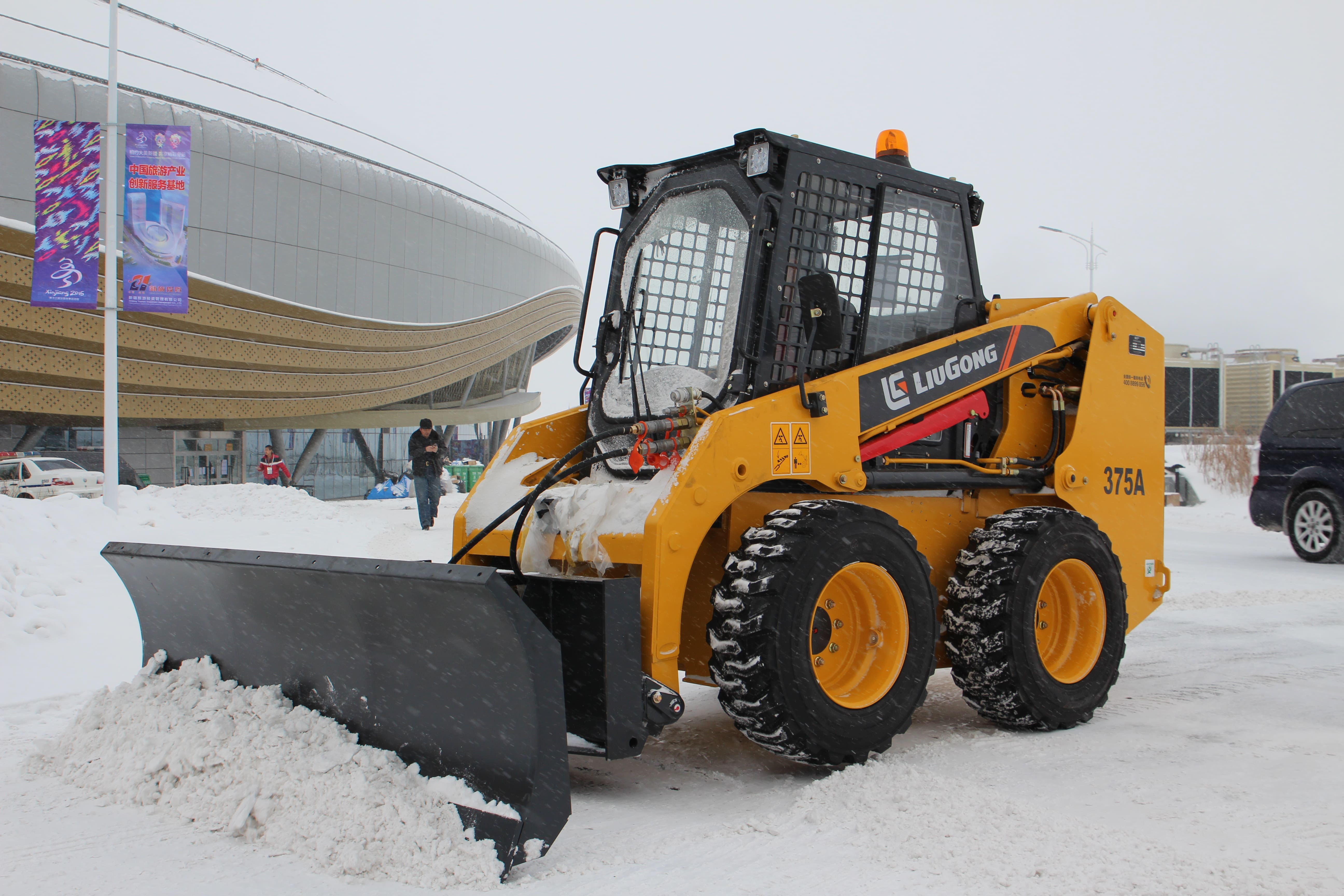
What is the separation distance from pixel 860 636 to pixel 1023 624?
0.91m

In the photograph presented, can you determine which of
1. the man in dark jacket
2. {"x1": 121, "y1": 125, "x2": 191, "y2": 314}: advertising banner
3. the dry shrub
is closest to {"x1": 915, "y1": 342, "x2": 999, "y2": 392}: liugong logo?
the man in dark jacket

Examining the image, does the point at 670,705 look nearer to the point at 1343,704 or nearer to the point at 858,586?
the point at 858,586

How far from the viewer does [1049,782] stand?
3.90 metres

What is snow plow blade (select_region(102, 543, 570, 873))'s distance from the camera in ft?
10.2

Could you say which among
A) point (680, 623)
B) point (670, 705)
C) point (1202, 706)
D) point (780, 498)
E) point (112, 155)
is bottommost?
point (1202, 706)

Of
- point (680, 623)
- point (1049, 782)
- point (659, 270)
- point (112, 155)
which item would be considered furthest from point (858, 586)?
point (112, 155)

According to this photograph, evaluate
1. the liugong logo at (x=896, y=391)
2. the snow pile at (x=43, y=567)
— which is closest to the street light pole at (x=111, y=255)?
the snow pile at (x=43, y=567)

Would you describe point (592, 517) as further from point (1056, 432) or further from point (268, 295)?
point (268, 295)

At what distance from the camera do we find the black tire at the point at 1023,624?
14.8 ft

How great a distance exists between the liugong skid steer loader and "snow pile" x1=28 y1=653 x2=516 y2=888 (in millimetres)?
115

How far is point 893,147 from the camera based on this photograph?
5.05m

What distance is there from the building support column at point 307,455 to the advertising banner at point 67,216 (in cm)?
2538

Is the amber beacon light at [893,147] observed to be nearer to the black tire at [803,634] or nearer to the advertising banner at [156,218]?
the black tire at [803,634]

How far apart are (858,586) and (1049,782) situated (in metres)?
1.08
